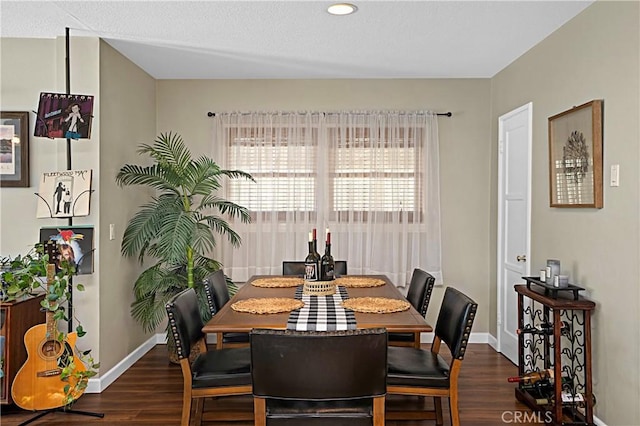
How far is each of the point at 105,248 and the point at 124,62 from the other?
1.55 m

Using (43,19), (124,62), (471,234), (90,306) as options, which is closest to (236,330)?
(90,306)

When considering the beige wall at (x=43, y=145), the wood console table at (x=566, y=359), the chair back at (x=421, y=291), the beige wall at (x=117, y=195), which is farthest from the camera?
the beige wall at (x=117, y=195)

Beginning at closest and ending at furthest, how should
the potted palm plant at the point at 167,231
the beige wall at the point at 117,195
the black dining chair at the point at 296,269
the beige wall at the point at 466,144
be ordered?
the beige wall at the point at 466,144, the beige wall at the point at 117,195, the potted palm plant at the point at 167,231, the black dining chair at the point at 296,269

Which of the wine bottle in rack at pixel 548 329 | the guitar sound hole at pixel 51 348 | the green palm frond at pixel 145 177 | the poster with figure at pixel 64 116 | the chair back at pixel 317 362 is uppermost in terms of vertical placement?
the poster with figure at pixel 64 116

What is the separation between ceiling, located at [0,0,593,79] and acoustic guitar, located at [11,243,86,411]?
1.66m

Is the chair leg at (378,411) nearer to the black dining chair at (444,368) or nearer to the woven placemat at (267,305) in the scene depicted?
the black dining chair at (444,368)

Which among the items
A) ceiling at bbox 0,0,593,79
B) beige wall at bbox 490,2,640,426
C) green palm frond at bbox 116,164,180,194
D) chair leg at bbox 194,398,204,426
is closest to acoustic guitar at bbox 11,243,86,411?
chair leg at bbox 194,398,204,426

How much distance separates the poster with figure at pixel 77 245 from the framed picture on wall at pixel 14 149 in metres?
0.45

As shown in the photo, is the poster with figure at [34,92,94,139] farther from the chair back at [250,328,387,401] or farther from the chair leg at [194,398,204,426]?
the chair back at [250,328,387,401]

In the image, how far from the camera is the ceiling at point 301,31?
3318 mm

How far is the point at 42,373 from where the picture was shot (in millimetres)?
3393

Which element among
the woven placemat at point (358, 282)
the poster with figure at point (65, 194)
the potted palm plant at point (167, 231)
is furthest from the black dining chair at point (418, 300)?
the poster with figure at point (65, 194)

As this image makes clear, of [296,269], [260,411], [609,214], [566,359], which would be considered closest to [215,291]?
[296,269]

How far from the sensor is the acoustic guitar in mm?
3400
